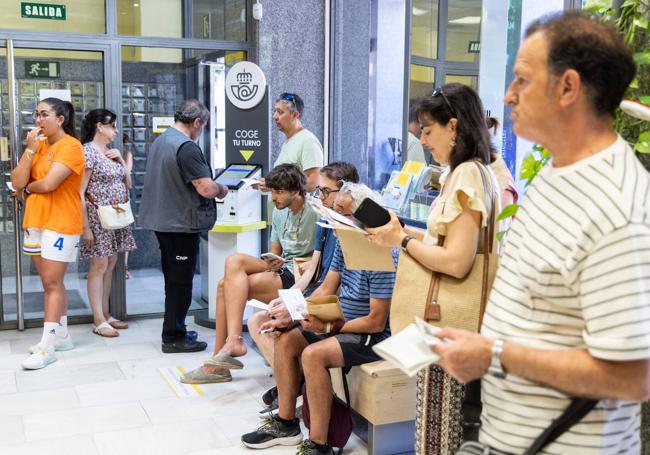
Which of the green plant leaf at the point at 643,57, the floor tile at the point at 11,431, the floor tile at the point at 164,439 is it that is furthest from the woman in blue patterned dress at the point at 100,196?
the green plant leaf at the point at 643,57

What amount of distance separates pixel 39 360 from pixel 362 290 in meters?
2.43

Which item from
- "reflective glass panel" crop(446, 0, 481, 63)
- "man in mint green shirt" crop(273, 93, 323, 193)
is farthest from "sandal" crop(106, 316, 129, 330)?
"reflective glass panel" crop(446, 0, 481, 63)

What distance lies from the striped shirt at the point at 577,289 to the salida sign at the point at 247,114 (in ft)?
13.2

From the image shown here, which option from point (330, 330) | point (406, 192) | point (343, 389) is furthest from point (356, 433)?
point (406, 192)

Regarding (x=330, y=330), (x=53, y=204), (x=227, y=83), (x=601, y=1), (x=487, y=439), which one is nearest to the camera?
(x=487, y=439)

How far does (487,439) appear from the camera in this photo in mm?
1399

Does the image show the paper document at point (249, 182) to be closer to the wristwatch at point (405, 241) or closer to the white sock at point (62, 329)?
the white sock at point (62, 329)

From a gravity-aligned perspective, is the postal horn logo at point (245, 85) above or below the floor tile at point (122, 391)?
above

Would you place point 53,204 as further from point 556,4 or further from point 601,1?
point 601,1

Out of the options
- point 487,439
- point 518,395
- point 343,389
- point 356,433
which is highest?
point 518,395

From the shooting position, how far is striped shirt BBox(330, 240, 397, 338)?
319cm

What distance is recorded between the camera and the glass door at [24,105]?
5449 millimetres

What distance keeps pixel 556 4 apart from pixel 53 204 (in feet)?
10.5

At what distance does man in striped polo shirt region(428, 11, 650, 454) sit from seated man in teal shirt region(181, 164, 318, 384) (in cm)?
294
